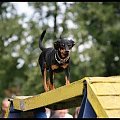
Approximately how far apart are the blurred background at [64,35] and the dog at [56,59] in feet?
40.8

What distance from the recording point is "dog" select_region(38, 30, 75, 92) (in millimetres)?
3814

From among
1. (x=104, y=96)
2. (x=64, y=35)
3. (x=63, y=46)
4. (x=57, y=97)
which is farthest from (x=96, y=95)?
(x=64, y=35)

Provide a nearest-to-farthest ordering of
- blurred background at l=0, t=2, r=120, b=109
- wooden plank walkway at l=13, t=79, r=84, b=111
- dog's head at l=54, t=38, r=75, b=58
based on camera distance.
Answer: wooden plank walkway at l=13, t=79, r=84, b=111 → dog's head at l=54, t=38, r=75, b=58 → blurred background at l=0, t=2, r=120, b=109

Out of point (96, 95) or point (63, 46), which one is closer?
point (96, 95)

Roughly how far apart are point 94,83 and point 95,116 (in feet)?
0.71

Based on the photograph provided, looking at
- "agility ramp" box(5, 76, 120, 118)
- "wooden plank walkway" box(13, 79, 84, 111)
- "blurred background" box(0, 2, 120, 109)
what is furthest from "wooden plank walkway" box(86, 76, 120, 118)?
"blurred background" box(0, 2, 120, 109)

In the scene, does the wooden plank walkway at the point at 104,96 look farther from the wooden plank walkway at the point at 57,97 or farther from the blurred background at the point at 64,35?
the blurred background at the point at 64,35

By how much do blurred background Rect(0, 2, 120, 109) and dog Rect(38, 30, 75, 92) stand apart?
12.4 metres

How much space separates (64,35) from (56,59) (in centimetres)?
1302

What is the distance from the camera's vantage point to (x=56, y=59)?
3.92m

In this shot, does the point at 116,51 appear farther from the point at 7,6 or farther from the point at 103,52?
the point at 7,6

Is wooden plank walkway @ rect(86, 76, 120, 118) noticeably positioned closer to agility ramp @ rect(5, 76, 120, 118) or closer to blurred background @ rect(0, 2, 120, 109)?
agility ramp @ rect(5, 76, 120, 118)

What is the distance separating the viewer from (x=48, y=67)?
4082mm

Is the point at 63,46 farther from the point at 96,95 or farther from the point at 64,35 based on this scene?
the point at 64,35
